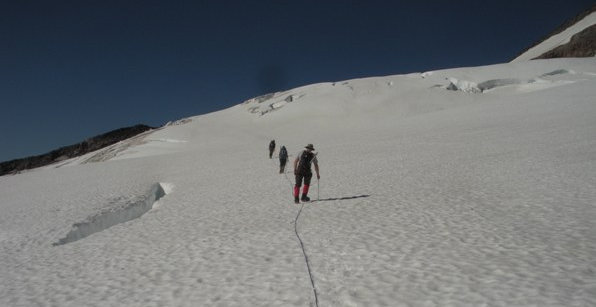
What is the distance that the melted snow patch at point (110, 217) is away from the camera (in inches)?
484

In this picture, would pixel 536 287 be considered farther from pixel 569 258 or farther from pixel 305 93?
pixel 305 93

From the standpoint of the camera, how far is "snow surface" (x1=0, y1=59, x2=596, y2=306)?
5730 millimetres

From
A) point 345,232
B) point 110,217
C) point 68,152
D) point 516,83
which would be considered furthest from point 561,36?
point 68,152

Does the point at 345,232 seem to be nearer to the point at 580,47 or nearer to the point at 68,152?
the point at 580,47

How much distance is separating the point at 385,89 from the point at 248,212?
51107 mm

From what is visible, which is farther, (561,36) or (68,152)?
(561,36)

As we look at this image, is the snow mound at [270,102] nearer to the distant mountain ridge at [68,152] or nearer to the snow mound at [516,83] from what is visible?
the snow mound at [516,83]

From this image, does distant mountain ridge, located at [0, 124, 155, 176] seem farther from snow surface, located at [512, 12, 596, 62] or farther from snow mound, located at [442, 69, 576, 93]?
snow surface, located at [512, 12, 596, 62]

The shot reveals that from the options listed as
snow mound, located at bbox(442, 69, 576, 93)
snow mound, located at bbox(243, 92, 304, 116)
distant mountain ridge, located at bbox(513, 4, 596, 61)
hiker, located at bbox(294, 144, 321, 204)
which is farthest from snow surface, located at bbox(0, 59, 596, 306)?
distant mountain ridge, located at bbox(513, 4, 596, 61)

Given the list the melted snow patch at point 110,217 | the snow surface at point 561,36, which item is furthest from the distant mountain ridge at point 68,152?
the snow surface at point 561,36

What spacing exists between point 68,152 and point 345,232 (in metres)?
96.3

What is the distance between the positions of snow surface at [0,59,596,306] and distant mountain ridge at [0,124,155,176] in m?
71.9

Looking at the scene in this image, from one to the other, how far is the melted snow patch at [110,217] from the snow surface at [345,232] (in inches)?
2.9

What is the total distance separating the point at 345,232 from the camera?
869 cm
